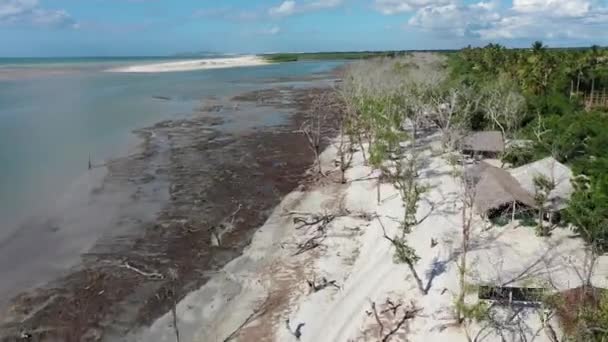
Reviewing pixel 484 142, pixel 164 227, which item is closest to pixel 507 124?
pixel 484 142

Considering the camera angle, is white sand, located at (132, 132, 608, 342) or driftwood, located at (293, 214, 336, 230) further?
driftwood, located at (293, 214, 336, 230)

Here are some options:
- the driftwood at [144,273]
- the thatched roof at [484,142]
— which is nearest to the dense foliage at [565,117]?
the thatched roof at [484,142]

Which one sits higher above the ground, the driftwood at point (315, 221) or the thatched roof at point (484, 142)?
the thatched roof at point (484, 142)

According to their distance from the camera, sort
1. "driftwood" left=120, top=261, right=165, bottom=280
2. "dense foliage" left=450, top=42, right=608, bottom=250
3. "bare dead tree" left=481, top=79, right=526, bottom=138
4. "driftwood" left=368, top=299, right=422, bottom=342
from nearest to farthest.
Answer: "driftwood" left=368, top=299, right=422, bottom=342 < "dense foliage" left=450, top=42, right=608, bottom=250 < "driftwood" left=120, top=261, right=165, bottom=280 < "bare dead tree" left=481, top=79, right=526, bottom=138

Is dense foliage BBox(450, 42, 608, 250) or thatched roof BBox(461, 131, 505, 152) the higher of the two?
dense foliage BBox(450, 42, 608, 250)

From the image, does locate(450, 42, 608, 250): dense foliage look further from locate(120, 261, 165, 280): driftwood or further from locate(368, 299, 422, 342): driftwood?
locate(120, 261, 165, 280): driftwood

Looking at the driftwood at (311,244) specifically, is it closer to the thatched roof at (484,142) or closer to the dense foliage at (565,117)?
the dense foliage at (565,117)

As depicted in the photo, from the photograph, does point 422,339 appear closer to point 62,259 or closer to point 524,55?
point 62,259

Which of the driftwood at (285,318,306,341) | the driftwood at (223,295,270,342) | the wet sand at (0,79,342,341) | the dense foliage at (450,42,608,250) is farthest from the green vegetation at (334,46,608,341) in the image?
the wet sand at (0,79,342,341)
